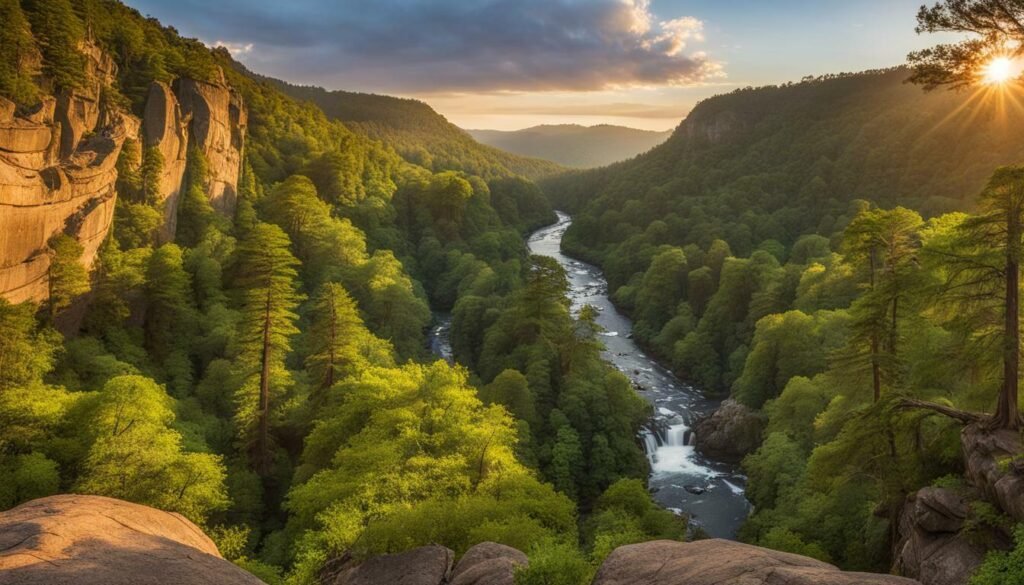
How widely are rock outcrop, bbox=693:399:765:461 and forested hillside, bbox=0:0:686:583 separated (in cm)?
760

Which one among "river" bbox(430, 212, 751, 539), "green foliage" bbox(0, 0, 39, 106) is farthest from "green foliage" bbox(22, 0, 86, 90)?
"river" bbox(430, 212, 751, 539)

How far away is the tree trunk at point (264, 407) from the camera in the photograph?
3622cm

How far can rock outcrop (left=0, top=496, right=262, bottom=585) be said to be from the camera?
12711mm

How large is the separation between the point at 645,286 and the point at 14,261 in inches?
2789

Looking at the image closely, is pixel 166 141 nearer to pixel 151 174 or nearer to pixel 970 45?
pixel 151 174

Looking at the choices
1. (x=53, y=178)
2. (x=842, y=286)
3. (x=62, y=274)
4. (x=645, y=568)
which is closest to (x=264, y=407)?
(x=62, y=274)

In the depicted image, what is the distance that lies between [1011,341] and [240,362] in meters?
37.8

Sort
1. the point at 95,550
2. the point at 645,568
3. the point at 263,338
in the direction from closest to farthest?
the point at 95,550 < the point at 645,568 < the point at 263,338

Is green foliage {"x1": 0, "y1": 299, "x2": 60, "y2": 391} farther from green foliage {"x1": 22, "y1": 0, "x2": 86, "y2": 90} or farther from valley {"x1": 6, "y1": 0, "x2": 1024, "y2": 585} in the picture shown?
green foliage {"x1": 22, "y1": 0, "x2": 86, "y2": 90}

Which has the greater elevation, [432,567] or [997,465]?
[997,465]

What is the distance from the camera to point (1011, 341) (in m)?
17.4

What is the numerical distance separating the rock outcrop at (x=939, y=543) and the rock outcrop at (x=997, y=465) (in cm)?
94

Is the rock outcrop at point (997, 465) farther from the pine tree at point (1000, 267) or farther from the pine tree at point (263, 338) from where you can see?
the pine tree at point (263, 338)

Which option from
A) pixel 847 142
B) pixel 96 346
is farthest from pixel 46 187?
pixel 847 142
